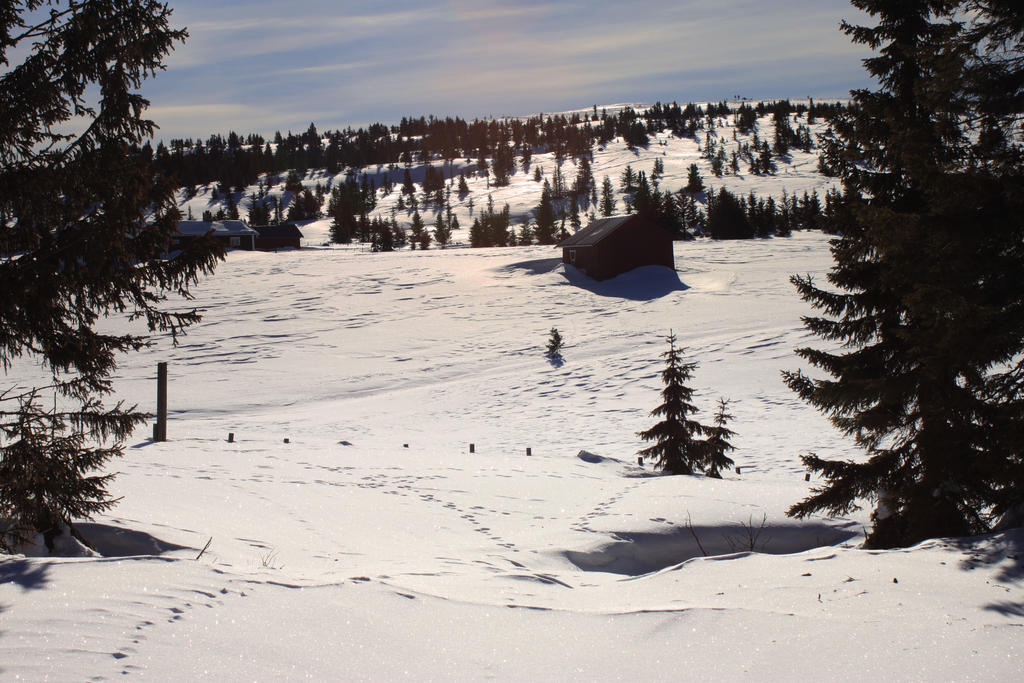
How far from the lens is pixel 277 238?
277 ft

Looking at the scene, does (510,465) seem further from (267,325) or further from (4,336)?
(267,325)

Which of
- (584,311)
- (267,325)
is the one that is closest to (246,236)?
(267,325)

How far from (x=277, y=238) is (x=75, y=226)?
82.7m

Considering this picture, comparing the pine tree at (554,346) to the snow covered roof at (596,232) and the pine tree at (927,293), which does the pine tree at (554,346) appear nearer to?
the snow covered roof at (596,232)

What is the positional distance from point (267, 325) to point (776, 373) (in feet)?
93.8

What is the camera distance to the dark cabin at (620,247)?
5166cm

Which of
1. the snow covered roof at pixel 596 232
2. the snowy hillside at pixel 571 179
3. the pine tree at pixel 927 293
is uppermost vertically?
the snowy hillside at pixel 571 179

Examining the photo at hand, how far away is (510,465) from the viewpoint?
1509cm

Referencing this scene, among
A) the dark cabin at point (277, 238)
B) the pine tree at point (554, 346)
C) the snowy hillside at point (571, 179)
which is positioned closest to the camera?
the pine tree at point (554, 346)

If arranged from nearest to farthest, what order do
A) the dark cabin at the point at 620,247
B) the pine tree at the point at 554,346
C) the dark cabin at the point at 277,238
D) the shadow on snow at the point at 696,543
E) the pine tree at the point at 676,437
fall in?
1. the shadow on snow at the point at 696,543
2. the pine tree at the point at 676,437
3. the pine tree at the point at 554,346
4. the dark cabin at the point at 620,247
5. the dark cabin at the point at 277,238

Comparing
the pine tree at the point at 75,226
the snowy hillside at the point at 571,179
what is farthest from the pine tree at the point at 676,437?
Answer: the snowy hillside at the point at 571,179

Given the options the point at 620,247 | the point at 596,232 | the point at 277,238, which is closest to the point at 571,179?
the point at 277,238

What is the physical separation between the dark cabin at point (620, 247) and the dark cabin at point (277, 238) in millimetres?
44666

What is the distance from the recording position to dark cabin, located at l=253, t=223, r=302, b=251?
84188mm
